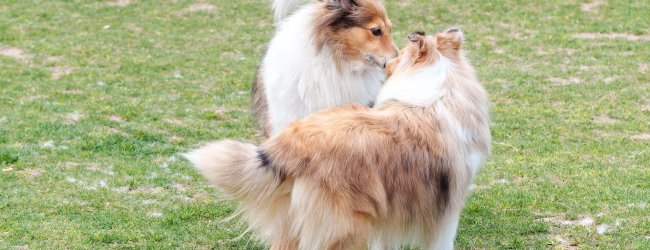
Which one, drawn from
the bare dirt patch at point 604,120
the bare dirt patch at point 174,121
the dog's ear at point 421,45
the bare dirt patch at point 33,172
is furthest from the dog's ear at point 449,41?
the bare dirt patch at point 174,121

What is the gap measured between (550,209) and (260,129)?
7.01ft

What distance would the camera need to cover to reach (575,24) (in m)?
12.1

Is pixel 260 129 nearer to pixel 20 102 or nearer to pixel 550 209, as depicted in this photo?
pixel 550 209

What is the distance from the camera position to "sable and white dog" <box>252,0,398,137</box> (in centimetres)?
604

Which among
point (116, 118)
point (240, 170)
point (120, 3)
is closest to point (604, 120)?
point (116, 118)

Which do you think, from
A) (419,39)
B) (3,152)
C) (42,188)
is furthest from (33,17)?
(419,39)

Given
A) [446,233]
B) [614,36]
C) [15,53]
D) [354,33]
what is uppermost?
[354,33]

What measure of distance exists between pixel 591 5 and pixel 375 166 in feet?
30.0

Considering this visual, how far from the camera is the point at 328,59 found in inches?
239

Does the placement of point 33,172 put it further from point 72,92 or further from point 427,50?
point 427,50

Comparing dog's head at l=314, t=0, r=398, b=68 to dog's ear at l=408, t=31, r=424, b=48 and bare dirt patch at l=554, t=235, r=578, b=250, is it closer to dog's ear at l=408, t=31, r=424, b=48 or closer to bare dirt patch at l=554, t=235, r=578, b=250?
dog's ear at l=408, t=31, r=424, b=48

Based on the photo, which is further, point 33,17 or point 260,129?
point 33,17

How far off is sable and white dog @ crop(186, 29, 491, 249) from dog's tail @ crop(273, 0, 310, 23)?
171 centimetres

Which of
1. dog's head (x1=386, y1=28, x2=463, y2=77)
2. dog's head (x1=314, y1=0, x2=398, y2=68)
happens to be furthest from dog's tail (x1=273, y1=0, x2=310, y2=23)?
dog's head (x1=386, y1=28, x2=463, y2=77)
